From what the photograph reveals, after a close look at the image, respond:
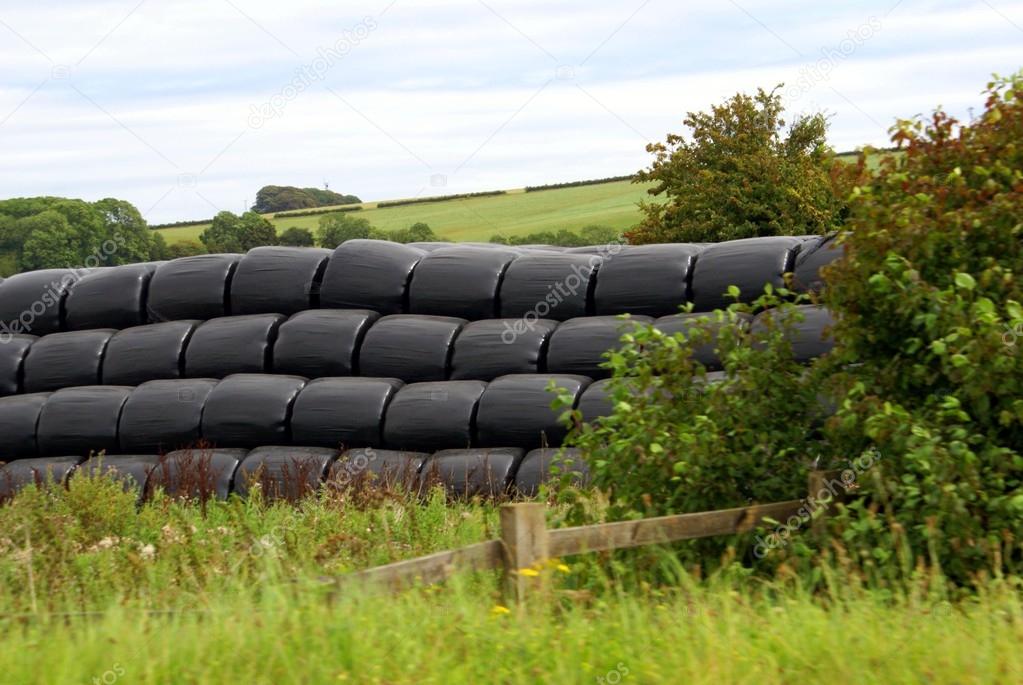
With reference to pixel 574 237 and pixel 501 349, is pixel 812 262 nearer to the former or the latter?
pixel 501 349

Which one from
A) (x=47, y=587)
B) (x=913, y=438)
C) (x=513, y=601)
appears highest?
(x=913, y=438)

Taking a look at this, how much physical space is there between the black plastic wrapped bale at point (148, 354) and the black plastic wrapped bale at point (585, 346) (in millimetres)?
3901

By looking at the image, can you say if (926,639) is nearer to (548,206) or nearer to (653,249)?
(653,249)

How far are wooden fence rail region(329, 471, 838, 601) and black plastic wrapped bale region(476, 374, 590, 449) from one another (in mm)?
4443

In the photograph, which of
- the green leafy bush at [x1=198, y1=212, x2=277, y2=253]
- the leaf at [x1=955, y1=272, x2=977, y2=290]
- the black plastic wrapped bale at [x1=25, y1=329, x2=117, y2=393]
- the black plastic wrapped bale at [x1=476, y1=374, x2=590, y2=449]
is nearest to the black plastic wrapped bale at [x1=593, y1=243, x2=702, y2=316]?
the black plastic wrapped bale at [x1=476, y1=374, x2=590, y2=449]

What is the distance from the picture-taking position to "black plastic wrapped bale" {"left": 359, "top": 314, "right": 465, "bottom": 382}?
38.9 ft

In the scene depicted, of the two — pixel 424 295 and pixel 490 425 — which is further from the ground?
pixel 424 295

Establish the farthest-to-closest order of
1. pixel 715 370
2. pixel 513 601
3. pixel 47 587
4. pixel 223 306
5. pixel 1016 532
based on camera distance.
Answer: pixel 223 306 → pixel 715 370 → pixel 47 587 → pixel 1016 532 → pixel 513 601

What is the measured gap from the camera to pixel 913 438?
6262mm

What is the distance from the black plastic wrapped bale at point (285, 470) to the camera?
11.1 metres

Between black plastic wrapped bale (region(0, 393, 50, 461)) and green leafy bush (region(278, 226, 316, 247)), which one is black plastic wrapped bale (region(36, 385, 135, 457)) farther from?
green leafy bush (region(278, 226, 316, 247))

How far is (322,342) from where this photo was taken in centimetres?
1215

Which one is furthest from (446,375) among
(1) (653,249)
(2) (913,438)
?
(2) (913,438)

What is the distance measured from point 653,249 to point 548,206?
51043mm
